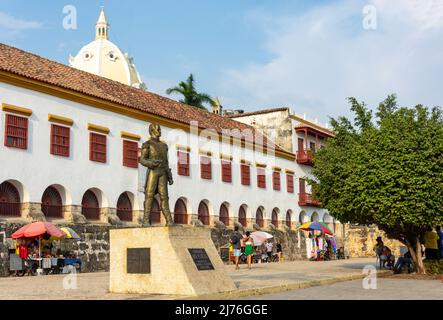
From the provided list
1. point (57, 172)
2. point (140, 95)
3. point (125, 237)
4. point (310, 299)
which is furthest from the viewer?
point (140, 95)

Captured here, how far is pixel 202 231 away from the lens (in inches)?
466

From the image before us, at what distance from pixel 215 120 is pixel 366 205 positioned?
55.8ft

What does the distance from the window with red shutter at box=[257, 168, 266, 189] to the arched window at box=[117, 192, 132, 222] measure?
1072 centimetres

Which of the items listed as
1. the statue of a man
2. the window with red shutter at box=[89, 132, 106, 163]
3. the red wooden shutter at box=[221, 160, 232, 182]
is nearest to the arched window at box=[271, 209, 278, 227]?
the red wooden shutter at box=[221, 160, 232, 182]

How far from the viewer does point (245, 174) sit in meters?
32.7

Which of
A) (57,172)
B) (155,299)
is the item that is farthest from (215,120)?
(155,299)

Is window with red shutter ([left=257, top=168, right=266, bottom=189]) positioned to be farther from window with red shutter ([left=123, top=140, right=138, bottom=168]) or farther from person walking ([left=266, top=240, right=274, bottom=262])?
window with red shutter ([left=123, top=140, right=138, bottom=168])

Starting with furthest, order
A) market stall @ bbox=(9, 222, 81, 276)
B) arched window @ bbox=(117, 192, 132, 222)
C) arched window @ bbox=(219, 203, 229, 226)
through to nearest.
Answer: arched window @ bbox=(219, 203, 229, 226) < arched window @ bbox=(117, 192, 132, 222) < market stall @ bbox=(9, 222, 81, 276)

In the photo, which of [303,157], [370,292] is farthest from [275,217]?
[370,292]

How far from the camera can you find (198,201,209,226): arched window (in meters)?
29.4

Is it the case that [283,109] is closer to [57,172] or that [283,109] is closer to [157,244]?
[57,172]

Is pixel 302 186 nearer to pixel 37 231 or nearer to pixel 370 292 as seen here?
pixel 37 231

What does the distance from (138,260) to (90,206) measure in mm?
12776
